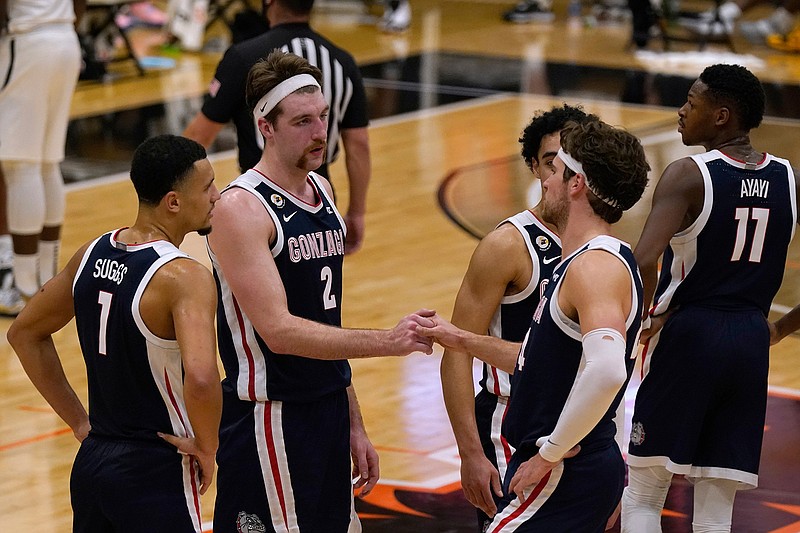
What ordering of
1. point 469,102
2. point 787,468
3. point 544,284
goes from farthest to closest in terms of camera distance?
point 469,102, point 787,468, point 544,284

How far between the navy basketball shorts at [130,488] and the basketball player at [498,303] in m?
0.79

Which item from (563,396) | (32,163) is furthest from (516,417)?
(32,163)

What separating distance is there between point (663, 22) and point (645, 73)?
2.16 metres

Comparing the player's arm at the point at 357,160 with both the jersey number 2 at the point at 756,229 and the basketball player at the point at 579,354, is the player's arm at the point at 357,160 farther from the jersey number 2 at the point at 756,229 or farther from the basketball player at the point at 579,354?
the basketball player at the point at 579,354

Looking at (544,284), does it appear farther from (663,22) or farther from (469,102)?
(663,22)

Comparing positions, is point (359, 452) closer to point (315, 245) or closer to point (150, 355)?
point (315, 245)

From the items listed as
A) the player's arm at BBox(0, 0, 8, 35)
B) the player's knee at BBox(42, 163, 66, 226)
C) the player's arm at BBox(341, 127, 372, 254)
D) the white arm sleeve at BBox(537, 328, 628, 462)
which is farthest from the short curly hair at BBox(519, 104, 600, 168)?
the player's knee at BBox(42, 163, 66, 226)

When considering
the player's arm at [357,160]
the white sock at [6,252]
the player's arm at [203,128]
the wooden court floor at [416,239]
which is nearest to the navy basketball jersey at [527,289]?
the wooden court floor at [416,239]

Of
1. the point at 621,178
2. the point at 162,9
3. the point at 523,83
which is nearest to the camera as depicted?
the point at 621,178

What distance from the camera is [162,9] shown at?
19844 millimetres

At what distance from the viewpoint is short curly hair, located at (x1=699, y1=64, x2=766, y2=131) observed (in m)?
4.20

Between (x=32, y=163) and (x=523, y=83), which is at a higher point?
(x=32, y=163)

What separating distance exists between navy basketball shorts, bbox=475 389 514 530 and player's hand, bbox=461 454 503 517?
0.03 metres

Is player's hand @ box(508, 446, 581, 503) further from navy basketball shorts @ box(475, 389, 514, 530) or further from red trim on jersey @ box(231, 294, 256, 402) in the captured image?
red trim on jersey @ box(231, 294, 256, 402)
